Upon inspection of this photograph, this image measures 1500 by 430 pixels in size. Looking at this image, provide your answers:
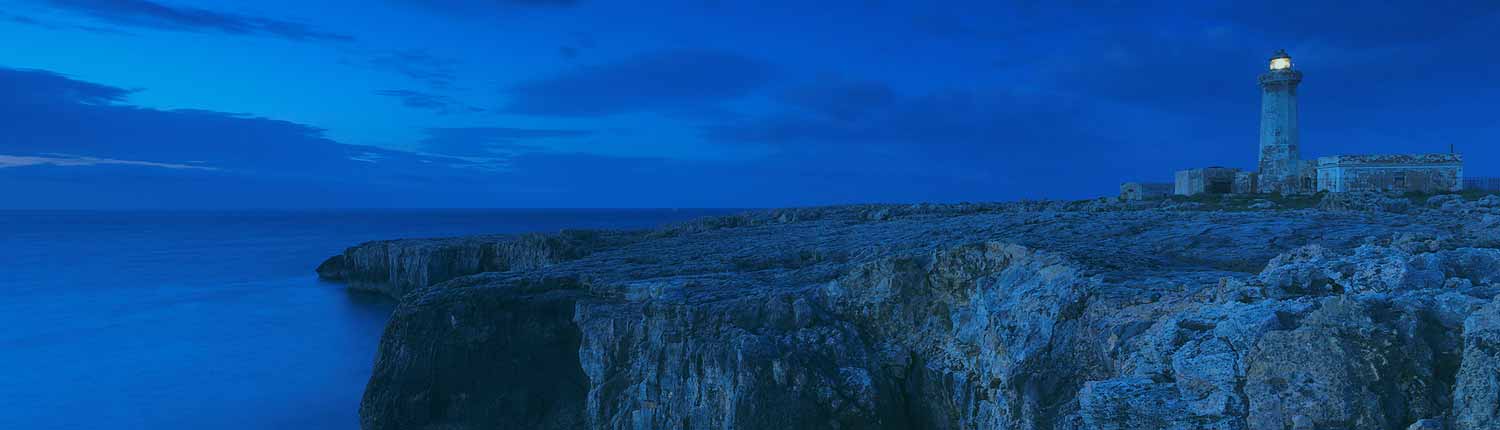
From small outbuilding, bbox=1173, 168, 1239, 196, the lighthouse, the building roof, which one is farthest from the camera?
small outbuilding, bbox=1173, 168, 1239, 196

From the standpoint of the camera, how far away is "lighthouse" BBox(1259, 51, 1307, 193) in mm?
49000

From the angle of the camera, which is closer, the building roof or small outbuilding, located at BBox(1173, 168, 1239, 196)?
the building roof

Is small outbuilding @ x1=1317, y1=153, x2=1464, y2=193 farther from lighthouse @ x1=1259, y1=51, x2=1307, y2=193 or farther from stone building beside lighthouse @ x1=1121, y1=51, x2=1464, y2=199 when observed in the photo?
lighthouse @ x1=1259, y1=51, x2=1307, y2=193

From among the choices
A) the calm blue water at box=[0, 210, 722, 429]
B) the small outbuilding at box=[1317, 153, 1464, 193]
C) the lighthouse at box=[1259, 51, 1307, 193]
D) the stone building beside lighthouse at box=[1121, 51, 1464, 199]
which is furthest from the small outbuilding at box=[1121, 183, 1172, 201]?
the calm blue water at box=[0, 210, 722, 429]

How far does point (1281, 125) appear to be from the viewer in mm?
49375

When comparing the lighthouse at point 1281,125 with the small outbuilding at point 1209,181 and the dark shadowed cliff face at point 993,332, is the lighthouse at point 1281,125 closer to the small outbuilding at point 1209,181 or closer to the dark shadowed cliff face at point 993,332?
the small outbuilding at point 1209,181

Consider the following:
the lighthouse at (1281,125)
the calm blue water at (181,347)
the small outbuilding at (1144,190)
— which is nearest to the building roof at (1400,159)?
the lighthouse at (1281,125)

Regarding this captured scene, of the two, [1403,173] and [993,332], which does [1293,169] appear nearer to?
[1403,173]

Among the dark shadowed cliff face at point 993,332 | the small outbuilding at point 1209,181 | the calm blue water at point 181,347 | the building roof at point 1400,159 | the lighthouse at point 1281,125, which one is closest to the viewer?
the dark shadowed cliff face at point 993,332

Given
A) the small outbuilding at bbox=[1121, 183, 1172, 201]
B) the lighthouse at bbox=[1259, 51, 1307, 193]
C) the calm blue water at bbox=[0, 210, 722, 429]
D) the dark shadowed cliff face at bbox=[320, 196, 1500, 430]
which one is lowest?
the calm blue water at bbox=[0, 210, 722, 429]

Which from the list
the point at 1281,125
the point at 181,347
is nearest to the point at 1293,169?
the point at 1281,125

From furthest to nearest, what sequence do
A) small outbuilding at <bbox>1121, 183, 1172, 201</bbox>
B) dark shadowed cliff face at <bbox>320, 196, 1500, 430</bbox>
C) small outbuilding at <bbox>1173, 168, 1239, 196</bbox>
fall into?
small outbuilding at <bbox>1121, 183, 1172, 201</bbox>, small outbuilding at <bbox>1173, 168, 1239, 196</bbox>, dark shadowed cliff face at <bbox>320, 196, 1500, 430</bbox>

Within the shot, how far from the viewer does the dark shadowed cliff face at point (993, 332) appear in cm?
795

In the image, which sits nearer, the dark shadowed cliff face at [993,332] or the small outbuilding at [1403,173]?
the dark shadowed cliff face at [993,332]
